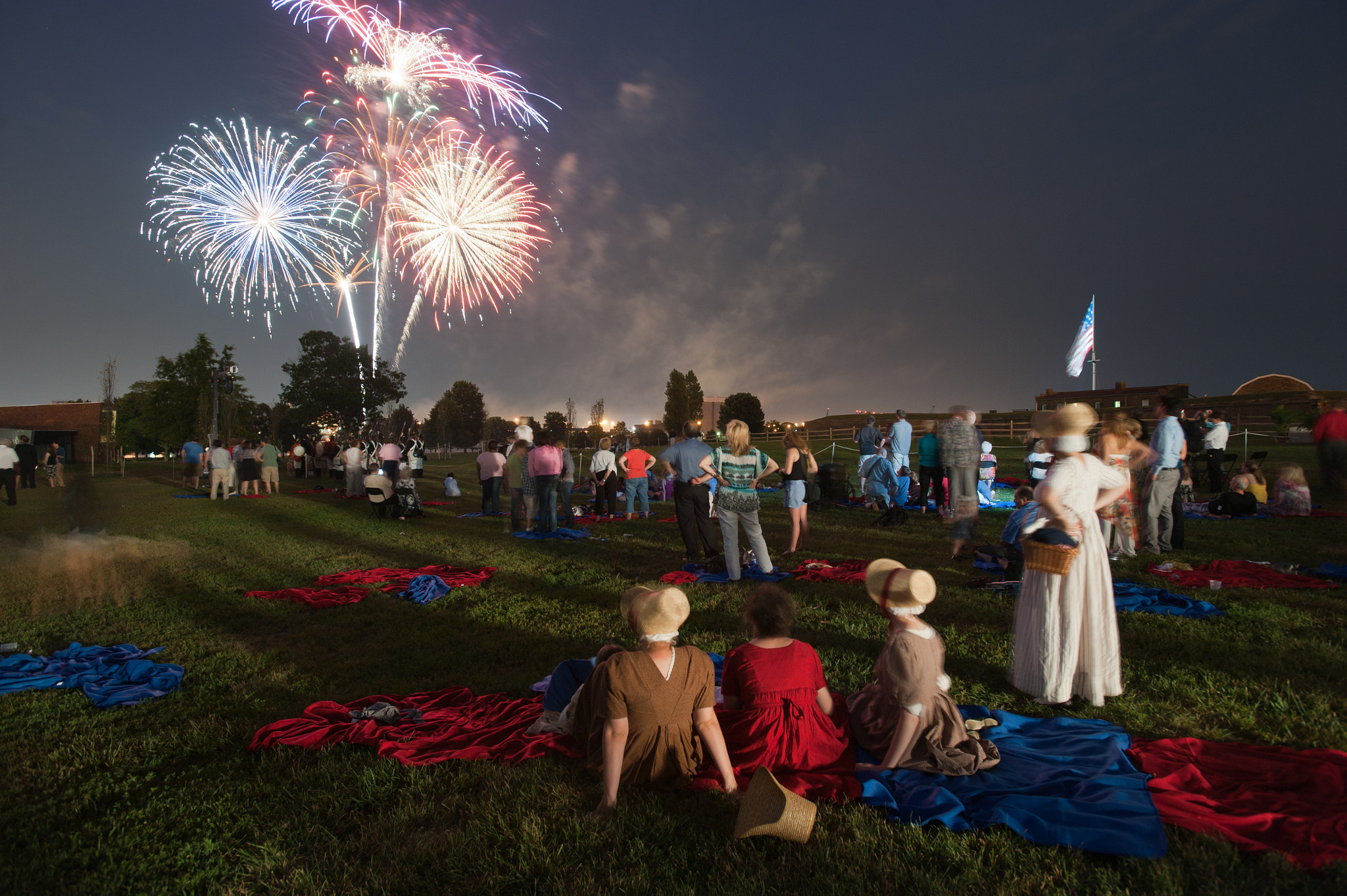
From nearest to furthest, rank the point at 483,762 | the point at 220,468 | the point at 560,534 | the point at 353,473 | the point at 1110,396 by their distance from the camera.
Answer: the point at 483,762, the point at 560,534, the point at 220,468, the point at 353,473, the point at 1110,396

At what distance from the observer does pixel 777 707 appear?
3.46 meters

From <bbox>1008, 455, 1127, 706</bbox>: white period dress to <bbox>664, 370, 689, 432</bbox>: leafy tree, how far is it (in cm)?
8765

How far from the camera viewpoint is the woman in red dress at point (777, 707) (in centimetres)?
343

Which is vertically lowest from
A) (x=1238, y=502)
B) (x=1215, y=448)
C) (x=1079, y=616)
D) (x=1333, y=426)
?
(x=1079, y=616)

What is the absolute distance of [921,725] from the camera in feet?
11.3

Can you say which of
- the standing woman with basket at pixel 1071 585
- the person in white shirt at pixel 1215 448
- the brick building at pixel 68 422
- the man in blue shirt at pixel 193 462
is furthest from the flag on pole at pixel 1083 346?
the brick building at pixel 68 422

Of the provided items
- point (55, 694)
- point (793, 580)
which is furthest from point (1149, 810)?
point (55, 694)

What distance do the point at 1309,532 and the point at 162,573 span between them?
1759 centimetres

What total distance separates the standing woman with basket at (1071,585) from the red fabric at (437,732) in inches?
124

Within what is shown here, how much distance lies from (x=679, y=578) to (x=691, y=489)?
1.27 m

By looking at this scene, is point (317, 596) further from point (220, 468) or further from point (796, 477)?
point (220, 468)

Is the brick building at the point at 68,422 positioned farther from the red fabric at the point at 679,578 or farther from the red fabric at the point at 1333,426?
the red fabric at the point at 1333,426

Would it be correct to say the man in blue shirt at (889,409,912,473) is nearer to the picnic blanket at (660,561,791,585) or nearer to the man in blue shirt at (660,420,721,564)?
the man in blue shirt at (660,420,721,564)

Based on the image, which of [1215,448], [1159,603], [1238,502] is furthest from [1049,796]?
[1215,448]
